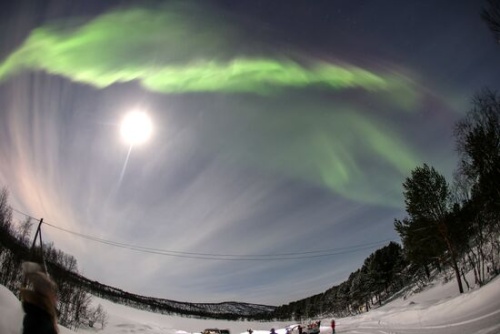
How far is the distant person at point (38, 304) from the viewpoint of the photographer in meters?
2.64

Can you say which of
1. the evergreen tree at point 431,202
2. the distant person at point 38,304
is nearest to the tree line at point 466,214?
the evergreen tree at point 431,202

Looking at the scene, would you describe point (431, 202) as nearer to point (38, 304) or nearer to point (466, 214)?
point (466, 214)

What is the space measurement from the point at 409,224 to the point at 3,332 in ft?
131

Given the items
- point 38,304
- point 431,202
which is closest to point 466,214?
point 431,202

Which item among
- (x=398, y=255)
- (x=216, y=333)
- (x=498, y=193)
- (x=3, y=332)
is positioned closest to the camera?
(x=3, y=332)

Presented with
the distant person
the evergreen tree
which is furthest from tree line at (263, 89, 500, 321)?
the distant person

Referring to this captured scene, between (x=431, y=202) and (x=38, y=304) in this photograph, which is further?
(x=431, y=202)

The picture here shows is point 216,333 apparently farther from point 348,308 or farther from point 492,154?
point 348,308

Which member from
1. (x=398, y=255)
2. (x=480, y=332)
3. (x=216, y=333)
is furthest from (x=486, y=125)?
(x=398, y=255)

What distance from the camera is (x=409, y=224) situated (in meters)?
38.7

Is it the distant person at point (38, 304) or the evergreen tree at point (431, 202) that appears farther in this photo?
the evergreen tree at point (431, 202)

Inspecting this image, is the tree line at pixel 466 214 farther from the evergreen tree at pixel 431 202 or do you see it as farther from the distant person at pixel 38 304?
the distant person at pixel 38 304

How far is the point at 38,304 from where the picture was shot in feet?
8.83

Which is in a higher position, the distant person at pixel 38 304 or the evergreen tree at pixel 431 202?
the evergreen tree at pixel 431 202
